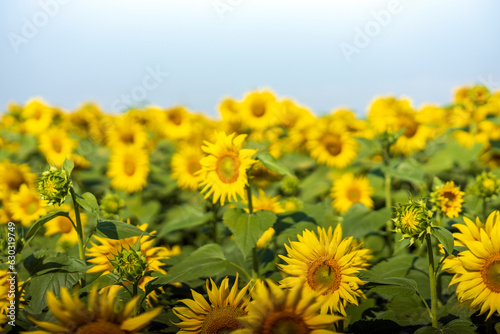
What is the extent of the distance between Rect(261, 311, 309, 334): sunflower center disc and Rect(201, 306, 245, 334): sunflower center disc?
0.27 metres

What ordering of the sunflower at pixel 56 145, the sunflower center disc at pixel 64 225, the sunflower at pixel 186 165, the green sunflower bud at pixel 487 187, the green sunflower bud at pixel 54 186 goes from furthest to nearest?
the sunflower at pixel 56 145 < the sunflower at pixel 186 165 < the sunflower center disc at pixel 64 225 < the green sunflower bud at pixel 487 187 < the green sunflower bud at pixel 54 186

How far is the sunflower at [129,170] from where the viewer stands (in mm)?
4102

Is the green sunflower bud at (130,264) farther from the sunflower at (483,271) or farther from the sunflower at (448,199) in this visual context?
the sunflower at (448,199)

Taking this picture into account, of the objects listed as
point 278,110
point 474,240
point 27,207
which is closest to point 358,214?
point 474,240

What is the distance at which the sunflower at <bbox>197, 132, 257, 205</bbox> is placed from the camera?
2.05 metres

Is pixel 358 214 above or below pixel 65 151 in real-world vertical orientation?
below

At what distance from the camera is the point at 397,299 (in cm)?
189

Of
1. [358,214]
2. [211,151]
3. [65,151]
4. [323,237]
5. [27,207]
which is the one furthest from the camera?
[65,151]

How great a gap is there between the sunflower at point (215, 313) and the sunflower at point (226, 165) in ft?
1.72

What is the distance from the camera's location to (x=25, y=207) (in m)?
3.05

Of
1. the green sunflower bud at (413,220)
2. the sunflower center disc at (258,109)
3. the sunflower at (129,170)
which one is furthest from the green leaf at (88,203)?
the sunflower center disc at (258,109)

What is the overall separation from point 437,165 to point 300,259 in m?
2.75

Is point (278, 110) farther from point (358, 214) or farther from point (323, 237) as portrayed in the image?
point (323, 237)

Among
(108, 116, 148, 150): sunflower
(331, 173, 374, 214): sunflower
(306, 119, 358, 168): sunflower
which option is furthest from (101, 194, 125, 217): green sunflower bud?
(108, 116, 148, 150): sunflower
